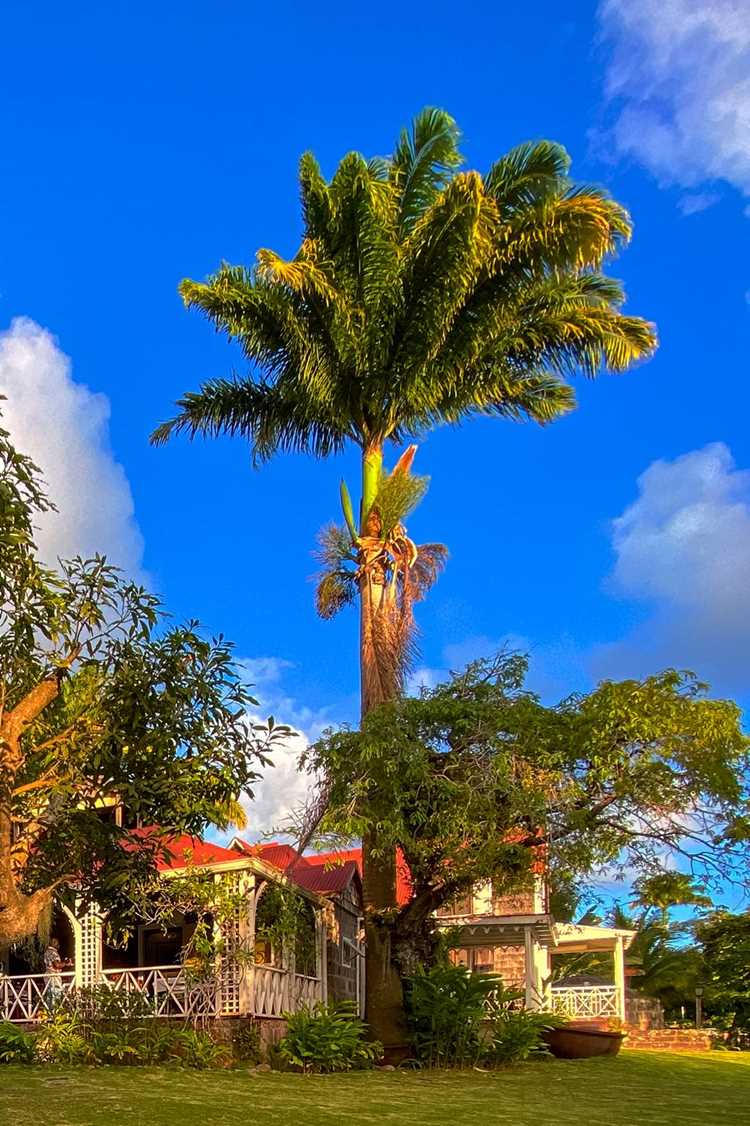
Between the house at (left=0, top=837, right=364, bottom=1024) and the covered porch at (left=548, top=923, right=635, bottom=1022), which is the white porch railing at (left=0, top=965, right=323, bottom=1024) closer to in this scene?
the house at (left=0, top=837, right=364, bottom=1024)

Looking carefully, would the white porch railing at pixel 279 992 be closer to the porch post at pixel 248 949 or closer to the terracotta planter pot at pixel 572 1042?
the porch post at pixel 248 949

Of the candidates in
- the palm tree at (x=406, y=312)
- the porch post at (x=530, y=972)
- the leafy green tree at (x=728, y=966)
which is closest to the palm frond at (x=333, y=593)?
the palm tree at (x=406, y=312)

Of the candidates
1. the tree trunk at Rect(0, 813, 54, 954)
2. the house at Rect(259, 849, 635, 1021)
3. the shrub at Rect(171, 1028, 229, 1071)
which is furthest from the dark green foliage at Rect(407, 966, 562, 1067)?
the tree trunk at Rect(0, 813, 54, 954)

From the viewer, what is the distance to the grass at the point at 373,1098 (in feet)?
33.7

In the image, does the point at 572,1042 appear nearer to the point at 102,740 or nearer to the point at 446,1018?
the point at 446,1018

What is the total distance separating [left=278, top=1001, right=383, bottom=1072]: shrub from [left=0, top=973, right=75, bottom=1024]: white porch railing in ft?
14.4

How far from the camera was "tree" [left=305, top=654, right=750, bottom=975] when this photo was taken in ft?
54.6

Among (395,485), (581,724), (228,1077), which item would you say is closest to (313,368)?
(395,485)

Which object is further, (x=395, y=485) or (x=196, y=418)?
(x=196, y=418)

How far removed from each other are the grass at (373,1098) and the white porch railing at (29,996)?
3.41 meters

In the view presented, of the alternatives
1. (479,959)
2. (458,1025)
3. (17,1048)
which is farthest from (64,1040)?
(479,959)

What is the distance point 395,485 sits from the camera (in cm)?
2058

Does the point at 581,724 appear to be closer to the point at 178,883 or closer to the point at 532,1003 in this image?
the point at 178,883

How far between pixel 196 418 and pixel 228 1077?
41.1ft
